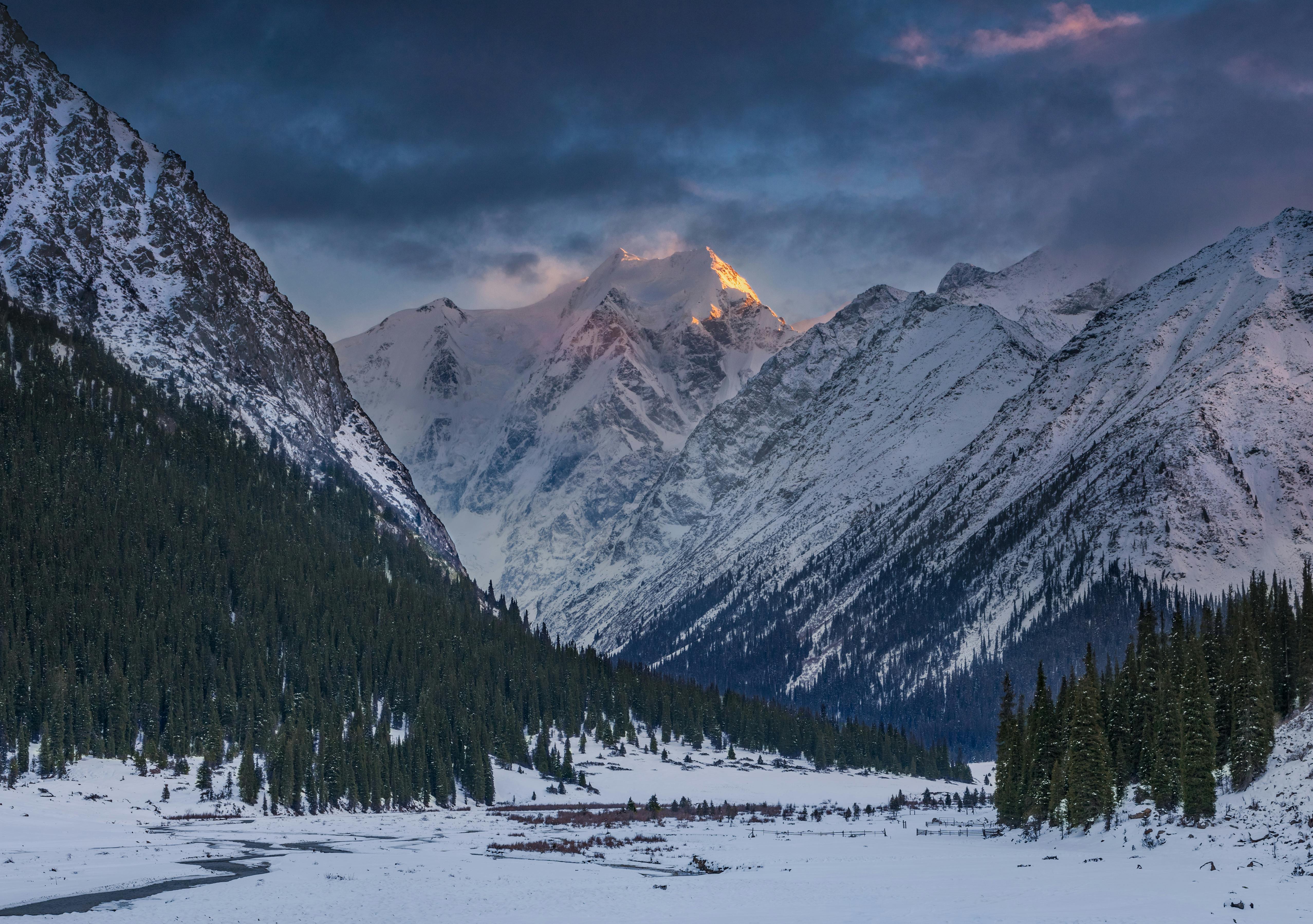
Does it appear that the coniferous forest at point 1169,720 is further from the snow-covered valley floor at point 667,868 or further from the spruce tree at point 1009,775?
the snow-covered valley floor at point 667,868

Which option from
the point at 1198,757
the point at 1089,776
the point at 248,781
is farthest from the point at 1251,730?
the point at 248,781

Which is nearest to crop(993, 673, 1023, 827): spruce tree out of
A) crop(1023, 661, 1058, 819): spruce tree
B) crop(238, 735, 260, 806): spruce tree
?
crop(1023, 661, 1058, 819): spruce tree

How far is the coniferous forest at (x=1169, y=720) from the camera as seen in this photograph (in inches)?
3132

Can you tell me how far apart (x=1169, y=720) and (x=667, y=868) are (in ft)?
113

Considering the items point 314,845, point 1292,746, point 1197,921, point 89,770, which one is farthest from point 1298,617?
point 89,770

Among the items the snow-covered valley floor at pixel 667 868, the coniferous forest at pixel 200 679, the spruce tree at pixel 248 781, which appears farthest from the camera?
the coniferous forest at pixel 200 679

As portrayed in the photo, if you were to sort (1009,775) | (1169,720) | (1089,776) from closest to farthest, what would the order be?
(1169,720) < (1089,776) < (1009,775)

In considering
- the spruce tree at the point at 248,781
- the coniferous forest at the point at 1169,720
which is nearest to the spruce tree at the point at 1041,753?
the coniferous forest at the point at 1169,720

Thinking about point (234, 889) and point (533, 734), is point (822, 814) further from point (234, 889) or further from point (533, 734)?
point (234, 889)

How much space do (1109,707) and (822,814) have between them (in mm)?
41309

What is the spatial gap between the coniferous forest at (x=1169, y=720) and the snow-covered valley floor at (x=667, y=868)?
2.24 metres

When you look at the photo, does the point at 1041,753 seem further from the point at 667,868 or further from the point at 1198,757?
the point at 667,868

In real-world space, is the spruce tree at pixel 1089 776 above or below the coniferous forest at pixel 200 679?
below

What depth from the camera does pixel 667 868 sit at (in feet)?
262
